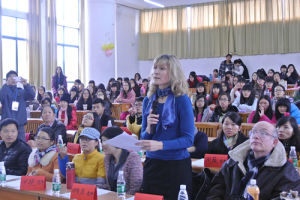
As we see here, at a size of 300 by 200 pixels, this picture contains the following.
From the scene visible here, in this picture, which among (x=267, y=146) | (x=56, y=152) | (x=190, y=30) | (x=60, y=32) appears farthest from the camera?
(x=190, y=30)

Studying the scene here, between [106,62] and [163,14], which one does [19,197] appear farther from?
[163,14]

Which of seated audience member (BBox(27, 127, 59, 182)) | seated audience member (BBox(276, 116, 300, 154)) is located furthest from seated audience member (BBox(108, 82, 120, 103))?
seated audience member (BBox(276, 116, 300, 154))

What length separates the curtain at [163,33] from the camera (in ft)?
48.2

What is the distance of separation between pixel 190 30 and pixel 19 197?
503 inches

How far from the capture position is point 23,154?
3279 mm

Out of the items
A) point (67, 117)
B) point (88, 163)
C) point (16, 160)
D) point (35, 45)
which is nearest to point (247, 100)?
point (67, 117)

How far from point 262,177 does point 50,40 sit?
1060 centimetres

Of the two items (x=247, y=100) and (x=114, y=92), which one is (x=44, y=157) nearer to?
Answer: (x=247, y=100)

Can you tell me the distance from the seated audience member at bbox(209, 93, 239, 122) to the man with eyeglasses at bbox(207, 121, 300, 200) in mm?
3146

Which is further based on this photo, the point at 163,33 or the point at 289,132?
the point at 163,33

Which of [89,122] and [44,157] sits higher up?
[89,122]

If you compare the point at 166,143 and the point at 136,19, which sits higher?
the point at 136,19

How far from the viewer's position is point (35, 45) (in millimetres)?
11266

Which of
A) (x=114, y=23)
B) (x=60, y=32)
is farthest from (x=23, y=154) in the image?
(x=114, y=23)
